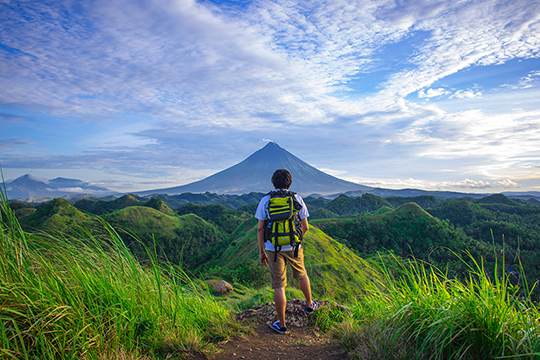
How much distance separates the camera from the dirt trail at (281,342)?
139 inches

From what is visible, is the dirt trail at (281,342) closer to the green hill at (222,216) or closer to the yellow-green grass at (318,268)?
the yellow-green grass at (318,268)

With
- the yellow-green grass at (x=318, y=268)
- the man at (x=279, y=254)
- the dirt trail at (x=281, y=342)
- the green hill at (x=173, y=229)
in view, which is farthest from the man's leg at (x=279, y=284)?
the green hill at (x=173, y=229)

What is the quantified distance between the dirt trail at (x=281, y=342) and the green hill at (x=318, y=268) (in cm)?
1115

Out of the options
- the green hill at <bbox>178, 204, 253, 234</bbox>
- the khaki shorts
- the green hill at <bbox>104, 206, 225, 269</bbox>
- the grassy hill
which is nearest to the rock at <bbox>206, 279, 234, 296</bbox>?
the khaki shorts

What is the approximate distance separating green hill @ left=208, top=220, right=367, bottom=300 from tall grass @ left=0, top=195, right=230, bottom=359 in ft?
41.6

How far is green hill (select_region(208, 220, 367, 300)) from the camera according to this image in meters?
17.7

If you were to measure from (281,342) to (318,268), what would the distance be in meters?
22.2

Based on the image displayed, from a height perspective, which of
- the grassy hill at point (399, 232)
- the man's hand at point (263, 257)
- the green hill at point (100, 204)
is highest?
the man's hand at point (263, 257)

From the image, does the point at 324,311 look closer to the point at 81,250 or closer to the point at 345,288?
the point at 81,250

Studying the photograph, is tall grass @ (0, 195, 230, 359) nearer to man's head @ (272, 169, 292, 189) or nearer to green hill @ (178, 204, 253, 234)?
man's head @ (272, 169, 292, 189)

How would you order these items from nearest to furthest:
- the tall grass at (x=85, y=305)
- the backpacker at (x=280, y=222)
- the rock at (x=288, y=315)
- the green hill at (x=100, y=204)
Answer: the tall grass at (x=85, y=305) < the backpacker at (x=280, y=222) < the rock at (x=288, y=315) < the green hill at (x=100, y=204)

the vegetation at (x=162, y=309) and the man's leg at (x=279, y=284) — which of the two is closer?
the vegetation at (x=162, y=309)

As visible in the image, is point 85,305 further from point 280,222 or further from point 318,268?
point 318,268

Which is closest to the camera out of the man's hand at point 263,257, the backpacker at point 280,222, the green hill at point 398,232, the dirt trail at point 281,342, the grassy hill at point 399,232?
the dirt trail at point 281,342
